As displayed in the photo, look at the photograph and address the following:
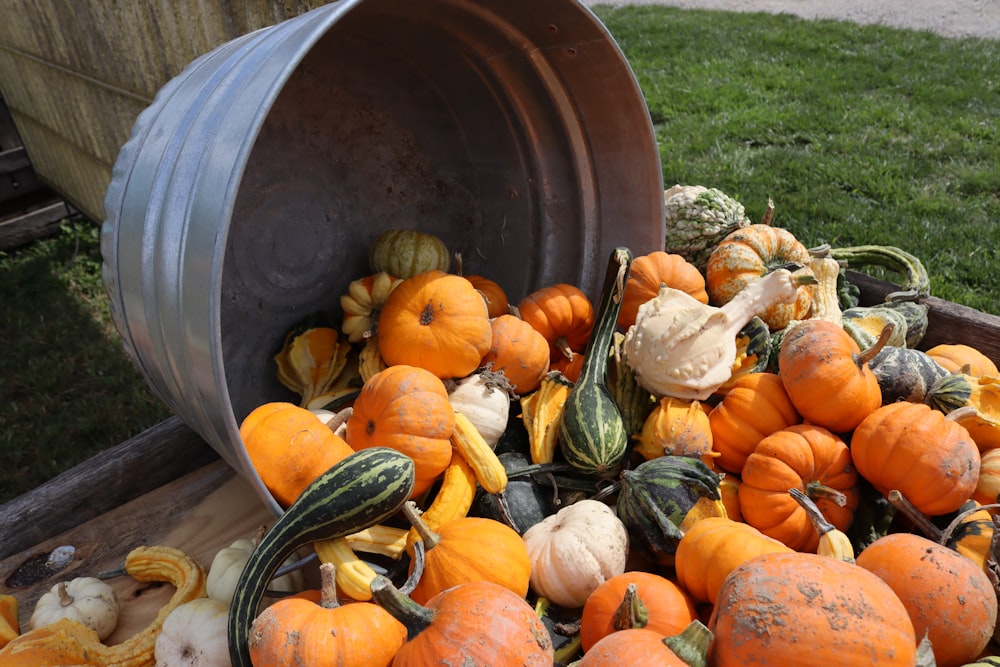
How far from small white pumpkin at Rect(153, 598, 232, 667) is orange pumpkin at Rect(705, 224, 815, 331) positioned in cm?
190

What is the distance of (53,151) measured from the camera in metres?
5.35

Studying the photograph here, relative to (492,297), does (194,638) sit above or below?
below

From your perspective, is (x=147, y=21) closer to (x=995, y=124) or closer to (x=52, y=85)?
(x=52, y=85)

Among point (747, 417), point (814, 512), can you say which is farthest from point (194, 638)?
point (747, 417)

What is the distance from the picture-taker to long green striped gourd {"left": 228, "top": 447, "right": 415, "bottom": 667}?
4.75ft

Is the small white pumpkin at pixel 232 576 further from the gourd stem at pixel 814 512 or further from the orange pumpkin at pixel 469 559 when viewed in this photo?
the gourd stem at pixel 814 512

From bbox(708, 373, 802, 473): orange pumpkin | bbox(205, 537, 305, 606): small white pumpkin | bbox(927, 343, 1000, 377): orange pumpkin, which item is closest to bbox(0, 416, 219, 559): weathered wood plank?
bbox(205, 537, 305, 606): small white pumpkin

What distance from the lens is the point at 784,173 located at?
5.27 m

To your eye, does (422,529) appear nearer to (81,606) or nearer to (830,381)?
(81,606)

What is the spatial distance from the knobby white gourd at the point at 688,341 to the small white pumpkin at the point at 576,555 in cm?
46

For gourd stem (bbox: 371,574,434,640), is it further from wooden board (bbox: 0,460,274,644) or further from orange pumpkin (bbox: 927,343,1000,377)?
orange pumpkin (bbox: 927,343,1000,377)

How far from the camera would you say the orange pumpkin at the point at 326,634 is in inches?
50.5

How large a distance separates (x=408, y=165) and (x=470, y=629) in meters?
1.85

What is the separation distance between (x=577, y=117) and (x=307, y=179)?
975mm
